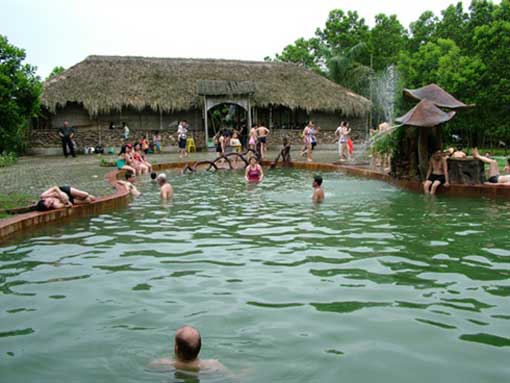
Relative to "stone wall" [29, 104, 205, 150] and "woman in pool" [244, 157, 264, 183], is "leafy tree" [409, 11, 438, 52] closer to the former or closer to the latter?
"stone wall" [29, 104, 205, 150]

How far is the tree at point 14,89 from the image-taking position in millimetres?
20984

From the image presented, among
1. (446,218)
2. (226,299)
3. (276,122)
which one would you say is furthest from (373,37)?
(226,299)

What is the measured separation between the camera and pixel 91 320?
4.83 m

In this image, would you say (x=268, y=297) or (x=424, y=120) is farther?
(x=424, y=120)

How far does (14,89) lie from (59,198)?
1408 centimetres

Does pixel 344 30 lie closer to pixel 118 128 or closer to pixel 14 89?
pixel 118 128

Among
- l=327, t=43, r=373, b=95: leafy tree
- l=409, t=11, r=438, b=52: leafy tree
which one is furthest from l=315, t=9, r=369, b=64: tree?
l=327, t=43, r=373, b=95: leafy tree

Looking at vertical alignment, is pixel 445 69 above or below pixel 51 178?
above

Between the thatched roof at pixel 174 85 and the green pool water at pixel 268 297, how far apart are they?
20728 mm

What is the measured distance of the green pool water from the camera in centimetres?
393

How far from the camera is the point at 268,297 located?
530 cm

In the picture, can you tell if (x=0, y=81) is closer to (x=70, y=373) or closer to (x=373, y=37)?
(x=70, y=373)

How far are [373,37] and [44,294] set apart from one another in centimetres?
4762

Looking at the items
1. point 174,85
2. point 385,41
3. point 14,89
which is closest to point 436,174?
point 14,89
